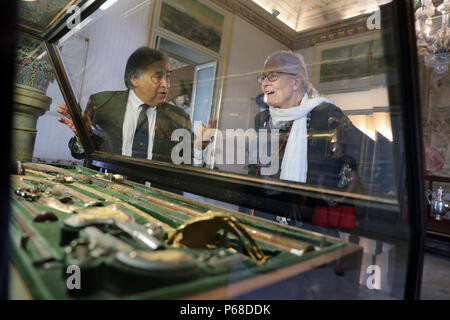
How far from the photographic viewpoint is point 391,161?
2.70 ft

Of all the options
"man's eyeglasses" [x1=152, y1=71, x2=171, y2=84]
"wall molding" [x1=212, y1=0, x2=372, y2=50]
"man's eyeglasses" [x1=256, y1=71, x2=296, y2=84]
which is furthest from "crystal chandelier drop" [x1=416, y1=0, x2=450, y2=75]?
"man's eyeglasses" [x1=152, y1=71, x2=171, y2=84]

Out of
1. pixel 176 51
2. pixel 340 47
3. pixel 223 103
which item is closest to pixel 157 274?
pixel 340 47

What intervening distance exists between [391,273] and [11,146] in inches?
37.3

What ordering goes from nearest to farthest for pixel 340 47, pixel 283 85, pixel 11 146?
pixel 11 146 → pixel 340 47 → pixel 283 85

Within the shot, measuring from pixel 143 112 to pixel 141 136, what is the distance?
18cm

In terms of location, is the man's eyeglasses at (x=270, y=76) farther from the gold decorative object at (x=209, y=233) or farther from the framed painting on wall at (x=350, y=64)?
the gold decorative object at (x=209, y=233)

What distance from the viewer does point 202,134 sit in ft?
5.52

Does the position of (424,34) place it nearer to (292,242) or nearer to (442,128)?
(442,128)

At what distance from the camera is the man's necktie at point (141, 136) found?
2.00 m

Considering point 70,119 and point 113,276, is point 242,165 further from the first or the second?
point 70,119

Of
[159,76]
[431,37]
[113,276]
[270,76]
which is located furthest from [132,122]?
[431,37]

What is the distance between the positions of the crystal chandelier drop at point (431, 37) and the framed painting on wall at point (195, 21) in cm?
369

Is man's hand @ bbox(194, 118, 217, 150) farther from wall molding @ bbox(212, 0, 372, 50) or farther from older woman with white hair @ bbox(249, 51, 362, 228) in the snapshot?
wall molding @ bbox(212, 0, 372, 50)

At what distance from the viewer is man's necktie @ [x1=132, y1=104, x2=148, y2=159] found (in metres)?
2.00
